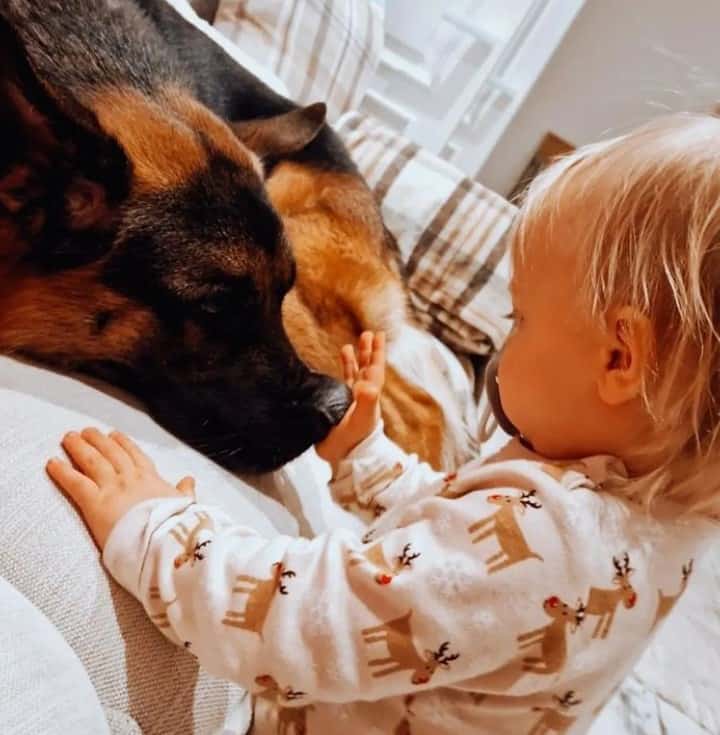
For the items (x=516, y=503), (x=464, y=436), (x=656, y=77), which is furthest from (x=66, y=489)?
(x=656, y=77)

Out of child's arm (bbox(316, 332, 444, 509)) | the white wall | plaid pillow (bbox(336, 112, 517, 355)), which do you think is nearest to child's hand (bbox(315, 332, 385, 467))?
child's arm (bbox(316, 332, 444, 509))

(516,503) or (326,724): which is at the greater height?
(516,503)

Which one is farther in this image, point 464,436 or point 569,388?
point 464,436

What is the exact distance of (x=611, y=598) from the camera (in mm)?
781

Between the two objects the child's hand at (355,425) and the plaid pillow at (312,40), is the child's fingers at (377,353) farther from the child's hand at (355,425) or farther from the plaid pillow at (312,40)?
the plaid pillow at (312,40)

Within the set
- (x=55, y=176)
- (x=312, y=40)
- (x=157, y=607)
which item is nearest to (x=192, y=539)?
(x=157, y=607)

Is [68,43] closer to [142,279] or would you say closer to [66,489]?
[142,279]

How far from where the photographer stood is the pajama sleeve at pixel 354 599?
2.50ft

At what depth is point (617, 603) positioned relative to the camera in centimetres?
78

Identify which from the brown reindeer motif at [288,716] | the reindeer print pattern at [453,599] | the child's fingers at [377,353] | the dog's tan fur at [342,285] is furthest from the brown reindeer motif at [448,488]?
the dog's tan fur at [342,285]

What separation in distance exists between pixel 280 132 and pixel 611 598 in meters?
1.01

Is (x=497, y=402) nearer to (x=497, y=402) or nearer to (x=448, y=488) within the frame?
(x=497, y=402)

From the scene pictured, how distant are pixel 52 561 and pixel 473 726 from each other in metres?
0.44

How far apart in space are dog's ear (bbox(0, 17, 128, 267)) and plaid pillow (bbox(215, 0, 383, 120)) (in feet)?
3.87
